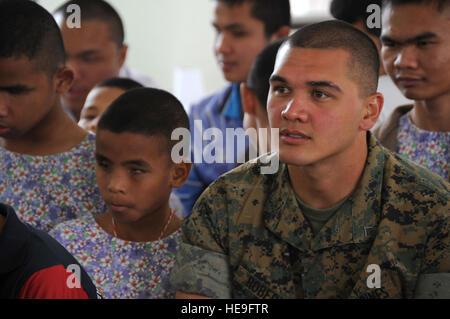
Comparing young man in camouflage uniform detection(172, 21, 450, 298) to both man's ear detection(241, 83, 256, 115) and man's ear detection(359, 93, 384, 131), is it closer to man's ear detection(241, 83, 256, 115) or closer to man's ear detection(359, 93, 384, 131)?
man's ear detection(359, 93, 384, 131)

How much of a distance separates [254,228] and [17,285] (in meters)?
0.57

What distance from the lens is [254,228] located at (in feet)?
4.39

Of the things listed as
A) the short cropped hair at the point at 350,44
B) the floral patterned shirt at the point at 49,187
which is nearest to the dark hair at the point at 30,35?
the floral patterned shirt at the point at 49,187

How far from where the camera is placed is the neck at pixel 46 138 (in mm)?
1625

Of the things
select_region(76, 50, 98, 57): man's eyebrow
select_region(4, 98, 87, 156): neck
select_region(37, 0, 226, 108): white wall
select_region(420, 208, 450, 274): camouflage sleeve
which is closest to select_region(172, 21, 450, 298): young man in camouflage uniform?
select_region(420, 208, 450, 274): camouflage sleeve

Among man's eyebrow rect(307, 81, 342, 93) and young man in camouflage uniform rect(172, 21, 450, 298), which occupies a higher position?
man's eyebrow rect(307, 81, 342, 93)

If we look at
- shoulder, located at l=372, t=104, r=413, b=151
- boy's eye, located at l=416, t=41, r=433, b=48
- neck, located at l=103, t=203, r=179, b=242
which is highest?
boy's eye, located at l=416, t=41, r=433, b=48

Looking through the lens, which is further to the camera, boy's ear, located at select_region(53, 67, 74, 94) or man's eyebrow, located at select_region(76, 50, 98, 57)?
man's eyebrow, located at select_region(76, 50, 98, 57)

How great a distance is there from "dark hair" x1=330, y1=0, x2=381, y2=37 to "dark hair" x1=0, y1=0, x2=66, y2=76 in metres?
0.92

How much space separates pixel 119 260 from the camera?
58.5 inches

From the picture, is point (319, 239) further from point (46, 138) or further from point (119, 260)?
point (46, 138)

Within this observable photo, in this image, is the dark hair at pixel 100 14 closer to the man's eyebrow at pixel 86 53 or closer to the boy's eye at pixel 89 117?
the man's eyebrow at pixel 86 53

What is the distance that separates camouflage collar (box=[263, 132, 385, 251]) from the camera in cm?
126

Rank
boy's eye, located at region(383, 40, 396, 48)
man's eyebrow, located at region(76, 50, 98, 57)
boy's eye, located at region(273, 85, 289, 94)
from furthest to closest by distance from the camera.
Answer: man's eyebrow, located at region(76, 50, 98, 57), boy's eye, located at region(383, 40, 396, 48), boy's eye, located at region(273, 85, 289, 94)
